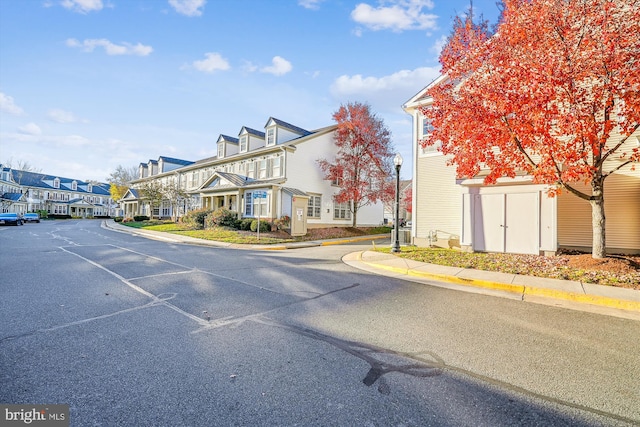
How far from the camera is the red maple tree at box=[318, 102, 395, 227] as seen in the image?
1014 inches

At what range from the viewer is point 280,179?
79.2 feet

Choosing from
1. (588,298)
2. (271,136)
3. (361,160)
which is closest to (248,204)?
(271,136)

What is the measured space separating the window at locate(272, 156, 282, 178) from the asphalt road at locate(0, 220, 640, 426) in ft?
62.3

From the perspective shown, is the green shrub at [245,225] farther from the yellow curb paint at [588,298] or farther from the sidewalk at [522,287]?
the yellow curb paint at [588,298]

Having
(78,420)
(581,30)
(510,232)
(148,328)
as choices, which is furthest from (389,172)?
(78,420)

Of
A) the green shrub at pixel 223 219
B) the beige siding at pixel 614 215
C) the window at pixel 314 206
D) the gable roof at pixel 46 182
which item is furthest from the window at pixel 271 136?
the gable roof at pixel 46 182

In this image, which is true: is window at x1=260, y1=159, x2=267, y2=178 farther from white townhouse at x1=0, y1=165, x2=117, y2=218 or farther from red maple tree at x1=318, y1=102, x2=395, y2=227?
white townhouse at x1=0, y1=165, x2=117, y2=218

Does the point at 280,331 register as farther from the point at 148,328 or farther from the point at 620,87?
the point at 620,87

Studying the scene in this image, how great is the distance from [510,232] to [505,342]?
9152 millimetres

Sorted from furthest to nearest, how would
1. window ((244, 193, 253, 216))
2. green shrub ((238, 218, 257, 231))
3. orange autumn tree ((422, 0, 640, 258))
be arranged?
1. window ((244, 193, 253, 216))
2. green shrub ((238, 218, 257, 231))
3. orange autumn tree ((422, 0, 640, 258))

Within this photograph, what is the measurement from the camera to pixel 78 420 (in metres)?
2.35

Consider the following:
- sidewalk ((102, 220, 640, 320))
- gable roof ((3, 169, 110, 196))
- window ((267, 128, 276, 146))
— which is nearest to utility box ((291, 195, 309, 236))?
window ((267, 128, 276, 146))

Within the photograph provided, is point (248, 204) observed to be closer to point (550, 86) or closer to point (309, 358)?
point (550, 86)

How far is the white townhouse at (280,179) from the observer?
23.8 m
